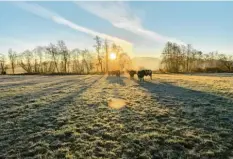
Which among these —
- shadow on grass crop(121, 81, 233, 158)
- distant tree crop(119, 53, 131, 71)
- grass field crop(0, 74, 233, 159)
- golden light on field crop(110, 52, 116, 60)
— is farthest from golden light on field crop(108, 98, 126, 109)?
distant tree crop(119, 53, 131, 71)

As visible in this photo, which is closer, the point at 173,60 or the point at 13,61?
the point at 173,60

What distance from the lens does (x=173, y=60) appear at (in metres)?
107

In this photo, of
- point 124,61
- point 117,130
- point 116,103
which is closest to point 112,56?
point 124,61

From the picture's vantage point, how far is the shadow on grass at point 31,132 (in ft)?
34.3

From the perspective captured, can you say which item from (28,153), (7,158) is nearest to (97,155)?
(28,153)

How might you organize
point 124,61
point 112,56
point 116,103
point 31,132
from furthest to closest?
point 124,61
point 112,56
point 116,103
point 31,132

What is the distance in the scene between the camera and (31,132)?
12.5 meters

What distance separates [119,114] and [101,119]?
1.51 m

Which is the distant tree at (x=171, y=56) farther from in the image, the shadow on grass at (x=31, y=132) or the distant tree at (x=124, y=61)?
the shadow on grass at (x=31, y=132)

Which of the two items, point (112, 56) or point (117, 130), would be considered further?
point (112, 56)

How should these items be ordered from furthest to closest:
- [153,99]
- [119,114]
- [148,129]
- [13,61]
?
[13,61]
[153,99]
[119,114]
[148,129]

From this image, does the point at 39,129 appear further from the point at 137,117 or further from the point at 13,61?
the point at 13,61

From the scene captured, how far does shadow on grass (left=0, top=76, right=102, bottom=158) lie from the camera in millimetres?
10445

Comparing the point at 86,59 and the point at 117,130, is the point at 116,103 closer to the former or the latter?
the point at 117,130
